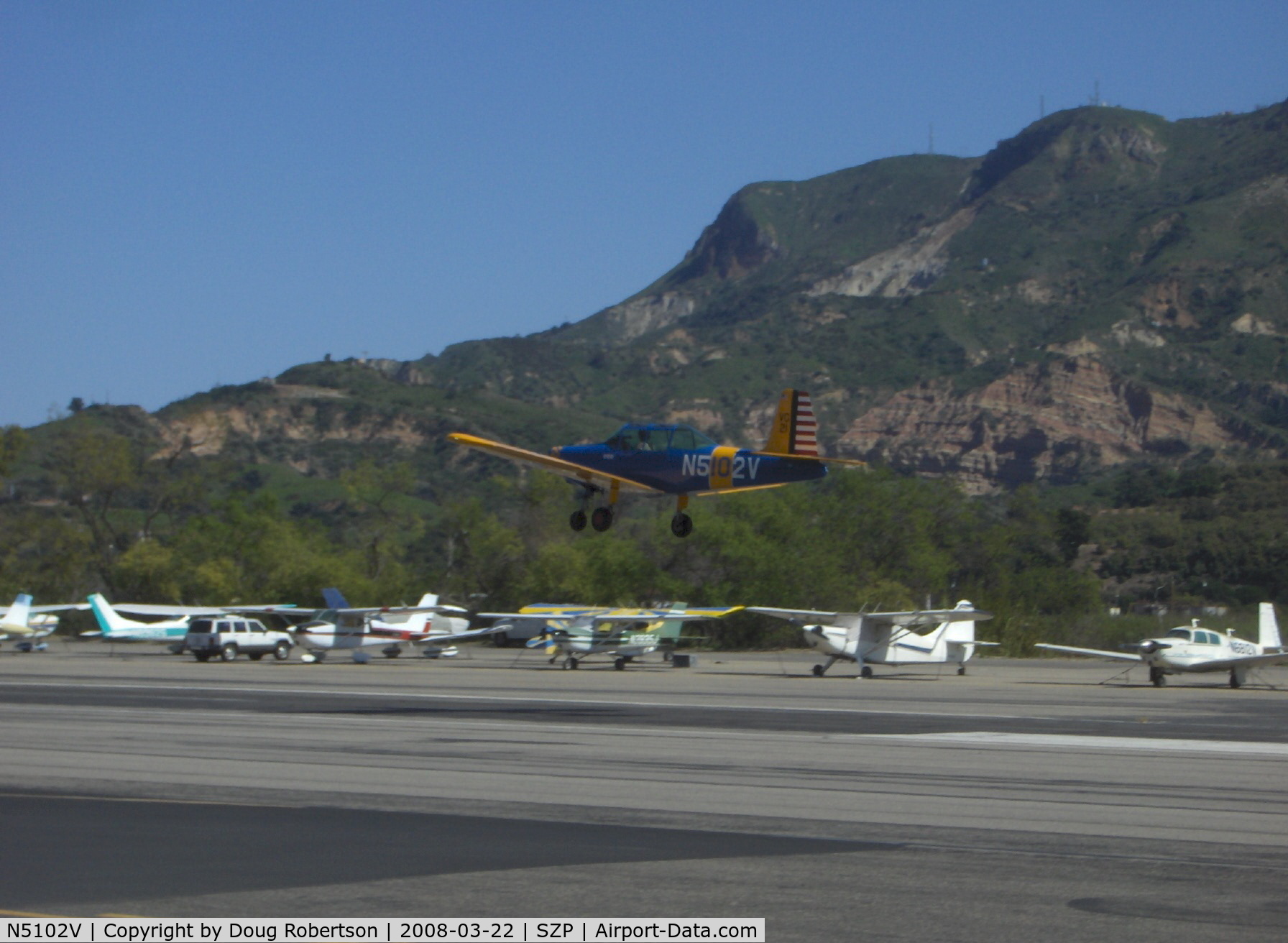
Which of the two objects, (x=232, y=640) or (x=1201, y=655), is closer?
(x=1201, y=655)

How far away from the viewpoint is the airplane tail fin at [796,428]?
2655 centimetres

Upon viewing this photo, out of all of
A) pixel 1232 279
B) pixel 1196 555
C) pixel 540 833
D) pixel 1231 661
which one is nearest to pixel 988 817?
pixel 540 833

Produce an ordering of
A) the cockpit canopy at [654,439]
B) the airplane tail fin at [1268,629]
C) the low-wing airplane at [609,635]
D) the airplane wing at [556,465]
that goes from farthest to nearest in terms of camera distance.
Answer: the low-wing airplane at [609,635], the airplane tail fin at [1268,629], the airplane wing at [556,465], the cockpit canopy at [654,439]

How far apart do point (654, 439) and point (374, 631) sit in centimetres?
3977

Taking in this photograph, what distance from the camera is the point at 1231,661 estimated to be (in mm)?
44625

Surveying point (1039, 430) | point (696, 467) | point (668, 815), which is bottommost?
point (668, 815)

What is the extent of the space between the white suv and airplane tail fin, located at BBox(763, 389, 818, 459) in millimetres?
41339

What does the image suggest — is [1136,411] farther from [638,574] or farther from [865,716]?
[865,716]

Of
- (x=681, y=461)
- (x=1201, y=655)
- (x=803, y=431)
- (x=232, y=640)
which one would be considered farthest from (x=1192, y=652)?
(x=232, y=640)

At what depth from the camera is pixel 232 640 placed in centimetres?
6162

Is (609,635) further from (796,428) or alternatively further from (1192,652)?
(796,428)

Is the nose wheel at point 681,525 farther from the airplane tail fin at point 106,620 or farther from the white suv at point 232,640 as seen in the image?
the airplane tail fin at point 106,620
